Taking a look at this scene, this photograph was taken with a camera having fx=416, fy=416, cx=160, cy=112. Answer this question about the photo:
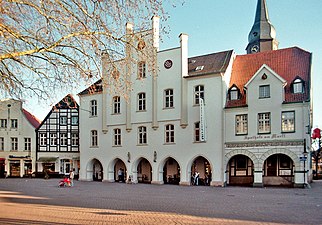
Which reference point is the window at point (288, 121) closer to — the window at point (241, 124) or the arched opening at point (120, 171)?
the window at point (241, 124)

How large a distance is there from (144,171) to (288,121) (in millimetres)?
15017

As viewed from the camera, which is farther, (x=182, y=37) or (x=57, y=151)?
(x=57, y=151)

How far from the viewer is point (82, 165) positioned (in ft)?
137

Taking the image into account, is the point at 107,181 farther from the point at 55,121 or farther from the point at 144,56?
the point at 144,56

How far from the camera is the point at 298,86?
102 feet

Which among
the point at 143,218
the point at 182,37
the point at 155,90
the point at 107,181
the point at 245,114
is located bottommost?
the point at 107,181

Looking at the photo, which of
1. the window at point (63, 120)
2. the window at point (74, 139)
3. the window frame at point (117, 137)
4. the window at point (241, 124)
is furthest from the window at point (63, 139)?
the window at point (241, 124)

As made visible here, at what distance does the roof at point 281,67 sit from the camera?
3141cm

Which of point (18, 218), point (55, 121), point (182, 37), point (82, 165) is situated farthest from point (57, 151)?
point (18, 218)

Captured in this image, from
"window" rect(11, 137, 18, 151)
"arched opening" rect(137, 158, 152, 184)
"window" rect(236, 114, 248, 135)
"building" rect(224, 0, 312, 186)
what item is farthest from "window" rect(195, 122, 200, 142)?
"window" rect(11, 137, 18, 151)

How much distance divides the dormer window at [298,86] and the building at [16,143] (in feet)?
106

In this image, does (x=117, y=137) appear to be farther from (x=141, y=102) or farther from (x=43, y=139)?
(x=43, y=139)

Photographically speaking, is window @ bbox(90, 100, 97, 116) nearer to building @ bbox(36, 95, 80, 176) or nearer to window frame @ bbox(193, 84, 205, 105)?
building @ bbox(36, 95, 80, 176)

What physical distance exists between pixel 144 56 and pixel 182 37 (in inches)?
936
